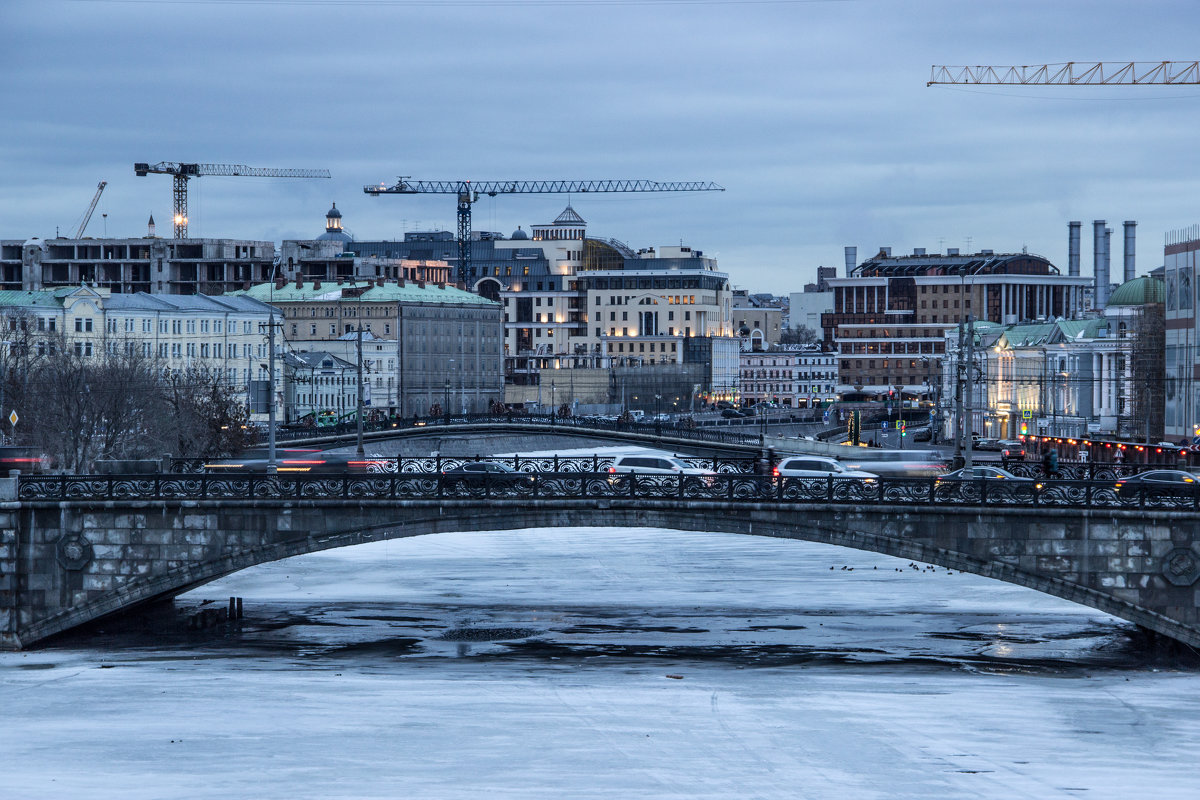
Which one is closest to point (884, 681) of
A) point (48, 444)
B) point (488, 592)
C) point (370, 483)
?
point (370, 483)

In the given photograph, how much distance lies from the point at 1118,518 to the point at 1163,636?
6.78m

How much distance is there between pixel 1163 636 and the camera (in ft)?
185

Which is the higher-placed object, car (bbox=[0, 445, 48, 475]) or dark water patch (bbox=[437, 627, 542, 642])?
car (bbox=[0, 445, 48, 475])

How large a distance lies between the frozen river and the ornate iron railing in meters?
4.69

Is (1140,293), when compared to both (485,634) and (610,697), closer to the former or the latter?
(485,634)

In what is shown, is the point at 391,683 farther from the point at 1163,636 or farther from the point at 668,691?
the point at 1163,636

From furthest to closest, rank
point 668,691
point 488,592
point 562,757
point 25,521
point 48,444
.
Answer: point 48,444
point 488,592
point 25,521
point 668,691
point 562,757

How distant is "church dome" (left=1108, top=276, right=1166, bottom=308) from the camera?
12340 centimetres

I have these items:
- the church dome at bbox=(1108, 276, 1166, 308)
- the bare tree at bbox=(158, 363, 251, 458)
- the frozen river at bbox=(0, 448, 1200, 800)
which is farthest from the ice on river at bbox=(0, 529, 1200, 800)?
the church dome at bbox=(1108, 276, 1166, 308)

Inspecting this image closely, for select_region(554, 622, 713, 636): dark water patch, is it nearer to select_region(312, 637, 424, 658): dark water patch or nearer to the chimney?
select_region(312, 637, 424, 658): dark water patch

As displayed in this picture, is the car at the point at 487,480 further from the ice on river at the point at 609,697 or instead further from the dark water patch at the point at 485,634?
the dark water patch at the point at 485,634

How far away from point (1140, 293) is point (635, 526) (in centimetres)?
7874

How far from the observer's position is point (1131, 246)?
571 ft

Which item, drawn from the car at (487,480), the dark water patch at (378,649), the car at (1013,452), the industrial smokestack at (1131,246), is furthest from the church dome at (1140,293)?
the dark water patch at (378,649)
